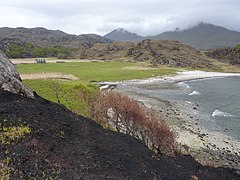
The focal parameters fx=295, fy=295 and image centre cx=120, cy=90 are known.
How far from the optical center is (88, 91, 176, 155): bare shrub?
22.2 metres

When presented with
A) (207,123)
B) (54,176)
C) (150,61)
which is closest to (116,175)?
(54,176)

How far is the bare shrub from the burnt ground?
5827 mm

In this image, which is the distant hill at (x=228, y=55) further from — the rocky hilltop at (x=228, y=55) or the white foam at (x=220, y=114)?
the white foam at (x=220, y=114)

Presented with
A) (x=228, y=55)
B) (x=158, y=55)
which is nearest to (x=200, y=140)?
(x=158, y=55)

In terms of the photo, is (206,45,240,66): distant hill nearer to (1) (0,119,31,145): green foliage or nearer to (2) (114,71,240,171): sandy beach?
(2) (114,71,240,171): sandy beach

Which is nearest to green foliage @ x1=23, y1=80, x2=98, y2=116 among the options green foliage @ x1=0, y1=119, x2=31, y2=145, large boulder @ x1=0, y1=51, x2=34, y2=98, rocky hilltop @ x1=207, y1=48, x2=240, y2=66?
large boulder @ x1=0, y1=51, x2=34, y2=98

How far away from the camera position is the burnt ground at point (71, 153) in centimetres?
1044

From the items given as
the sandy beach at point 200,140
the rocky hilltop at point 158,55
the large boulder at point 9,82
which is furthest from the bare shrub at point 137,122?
the rocky hilltop at point 158,55

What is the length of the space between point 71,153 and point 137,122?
499 inches

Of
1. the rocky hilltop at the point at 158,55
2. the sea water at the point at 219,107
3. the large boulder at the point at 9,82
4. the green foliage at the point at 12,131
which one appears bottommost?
the sea water at the point at 219,107

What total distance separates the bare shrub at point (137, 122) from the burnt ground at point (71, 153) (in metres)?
5.83

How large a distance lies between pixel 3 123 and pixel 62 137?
270 cm

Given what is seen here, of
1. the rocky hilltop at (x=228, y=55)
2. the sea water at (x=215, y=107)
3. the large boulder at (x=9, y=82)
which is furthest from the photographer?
the rocky hilltop at (x=228, y=55)

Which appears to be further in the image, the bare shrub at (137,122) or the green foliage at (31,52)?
the green foliage at (31,52)
